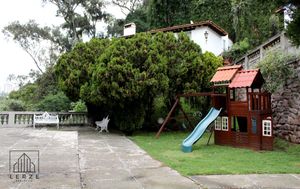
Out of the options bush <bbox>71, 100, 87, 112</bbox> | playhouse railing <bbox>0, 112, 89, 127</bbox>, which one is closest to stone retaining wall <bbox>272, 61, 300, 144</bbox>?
playhouse railing <bbox>0, 112, 89, 127</bbox>

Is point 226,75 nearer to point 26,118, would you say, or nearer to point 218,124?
point 218,124

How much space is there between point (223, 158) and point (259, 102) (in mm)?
3033

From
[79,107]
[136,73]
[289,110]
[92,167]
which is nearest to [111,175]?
[92,167]

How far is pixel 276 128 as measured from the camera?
45.4 ft

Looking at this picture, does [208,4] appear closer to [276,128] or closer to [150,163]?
[276,128]

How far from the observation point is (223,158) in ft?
33.3

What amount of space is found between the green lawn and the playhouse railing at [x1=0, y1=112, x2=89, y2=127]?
7384mm

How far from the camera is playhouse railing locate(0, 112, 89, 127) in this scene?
19391mm

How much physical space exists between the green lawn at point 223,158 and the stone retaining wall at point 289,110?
0.50 m

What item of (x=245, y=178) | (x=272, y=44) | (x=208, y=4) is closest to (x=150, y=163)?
(x=245, y=178)

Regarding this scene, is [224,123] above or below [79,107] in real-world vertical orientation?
below

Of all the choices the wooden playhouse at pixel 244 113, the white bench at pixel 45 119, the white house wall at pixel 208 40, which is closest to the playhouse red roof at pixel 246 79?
the wooden playhouse at pixel 244 113

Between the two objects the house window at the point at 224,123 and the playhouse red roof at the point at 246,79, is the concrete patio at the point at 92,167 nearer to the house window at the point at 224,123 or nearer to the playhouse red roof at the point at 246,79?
the house window at the point at 224,123

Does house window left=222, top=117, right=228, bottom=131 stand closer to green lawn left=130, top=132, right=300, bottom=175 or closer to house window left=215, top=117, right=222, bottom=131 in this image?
house window left=215, top=117, right=222, bottom=131
